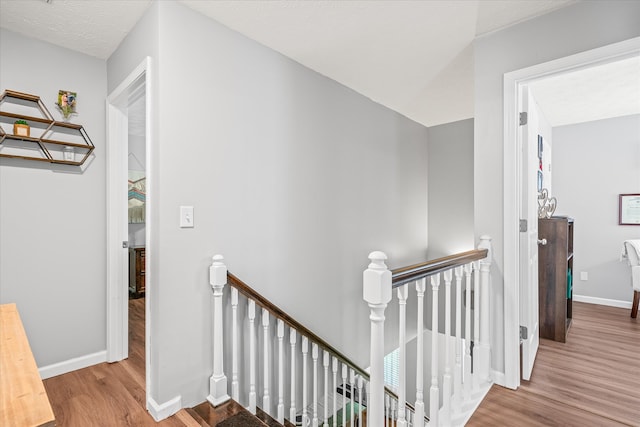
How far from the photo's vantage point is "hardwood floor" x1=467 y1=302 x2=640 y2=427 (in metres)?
1.73

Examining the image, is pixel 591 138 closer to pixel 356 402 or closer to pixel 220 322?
pixel 356 402

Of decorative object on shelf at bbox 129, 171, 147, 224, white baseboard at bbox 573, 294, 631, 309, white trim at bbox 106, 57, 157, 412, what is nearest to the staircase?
white trim at bbox 106, 57, 157, 412

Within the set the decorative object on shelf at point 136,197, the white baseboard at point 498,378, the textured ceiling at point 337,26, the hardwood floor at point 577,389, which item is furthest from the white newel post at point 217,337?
the decorative object on shelf at point 136,197

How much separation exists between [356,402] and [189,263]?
7.49 feet

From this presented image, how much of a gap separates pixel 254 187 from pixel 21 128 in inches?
63.5

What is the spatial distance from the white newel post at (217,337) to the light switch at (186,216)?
256mm

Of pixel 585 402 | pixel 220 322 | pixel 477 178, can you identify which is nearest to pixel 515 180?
pixel 477 178

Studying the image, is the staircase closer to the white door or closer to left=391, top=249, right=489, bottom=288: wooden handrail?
left=391, top=249, right=489, bottom=288: wooden handrail

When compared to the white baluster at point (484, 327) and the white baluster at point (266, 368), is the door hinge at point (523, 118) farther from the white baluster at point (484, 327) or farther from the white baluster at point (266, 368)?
the white baluster at point (266, 368)

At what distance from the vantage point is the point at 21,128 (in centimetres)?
212

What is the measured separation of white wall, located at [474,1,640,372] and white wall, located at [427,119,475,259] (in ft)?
6.64

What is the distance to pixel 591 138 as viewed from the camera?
13.5 ft

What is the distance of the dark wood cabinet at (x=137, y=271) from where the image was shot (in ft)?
14.6

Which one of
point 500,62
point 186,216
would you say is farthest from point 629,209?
point 186,216
